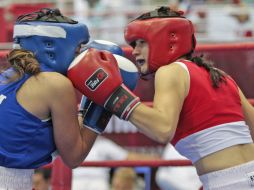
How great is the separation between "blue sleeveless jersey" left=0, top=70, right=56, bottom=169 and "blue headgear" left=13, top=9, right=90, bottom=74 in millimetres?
126

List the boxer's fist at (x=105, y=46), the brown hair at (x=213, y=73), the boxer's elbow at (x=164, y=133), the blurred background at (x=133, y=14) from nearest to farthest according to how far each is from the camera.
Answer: the boxer's elbow at (x=164, y=133) → the brown hair at (x=213, y=73) → the boxer's fist at (x=105, y=46) → the blurred background at (x=133, y=14)

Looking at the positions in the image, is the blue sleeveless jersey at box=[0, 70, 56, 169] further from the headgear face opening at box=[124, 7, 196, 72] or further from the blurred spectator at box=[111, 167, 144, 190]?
the blurred spectator at box=[111, 167, 144, 190]

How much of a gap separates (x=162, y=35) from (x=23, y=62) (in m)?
0.52

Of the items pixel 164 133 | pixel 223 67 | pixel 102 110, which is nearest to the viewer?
pixel 164 133

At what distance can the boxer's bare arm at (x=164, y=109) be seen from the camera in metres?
2.08

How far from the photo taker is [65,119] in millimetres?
2191

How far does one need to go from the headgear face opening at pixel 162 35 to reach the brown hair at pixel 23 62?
39 cm

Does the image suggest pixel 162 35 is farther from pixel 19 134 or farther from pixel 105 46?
pixel 19 134

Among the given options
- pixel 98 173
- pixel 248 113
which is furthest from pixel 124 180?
pixel 248 113

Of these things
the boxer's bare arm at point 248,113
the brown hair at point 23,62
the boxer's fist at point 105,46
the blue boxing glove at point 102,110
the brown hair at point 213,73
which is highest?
the brown hair at point 23,62

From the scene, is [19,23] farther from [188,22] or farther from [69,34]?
[188,22]

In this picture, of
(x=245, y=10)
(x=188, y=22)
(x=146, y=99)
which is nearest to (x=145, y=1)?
(x=245, y=10)

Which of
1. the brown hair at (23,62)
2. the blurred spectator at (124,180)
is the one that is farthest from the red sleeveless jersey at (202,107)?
the blurred spectator at (124,180)

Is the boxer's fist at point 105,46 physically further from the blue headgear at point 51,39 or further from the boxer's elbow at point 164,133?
the boxer's elbow at point 164,133
